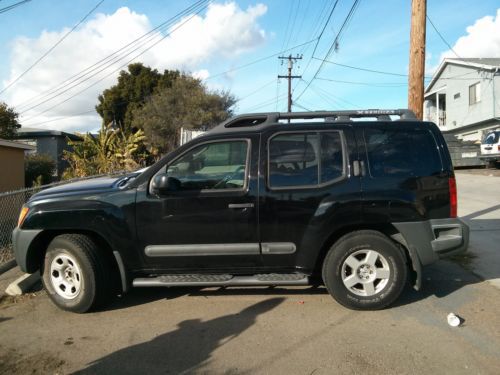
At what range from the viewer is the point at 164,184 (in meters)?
4.55

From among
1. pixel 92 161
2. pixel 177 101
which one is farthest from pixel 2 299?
pixel 177 101

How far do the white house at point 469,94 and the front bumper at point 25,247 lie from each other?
27298 mm

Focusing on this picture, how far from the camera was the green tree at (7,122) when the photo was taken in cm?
3064

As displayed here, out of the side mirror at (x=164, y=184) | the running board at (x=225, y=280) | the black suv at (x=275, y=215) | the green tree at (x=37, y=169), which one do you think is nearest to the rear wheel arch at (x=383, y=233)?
the black suv at (x=275, y=215)

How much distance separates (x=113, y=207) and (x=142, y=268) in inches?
28.1

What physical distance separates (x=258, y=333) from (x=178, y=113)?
34.4 m

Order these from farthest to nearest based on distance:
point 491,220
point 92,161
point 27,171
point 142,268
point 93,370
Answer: point 27,171
point 92,161
point 491,220
point 142,268
point 93,370

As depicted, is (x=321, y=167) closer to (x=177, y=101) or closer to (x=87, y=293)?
(x=87, y=293)

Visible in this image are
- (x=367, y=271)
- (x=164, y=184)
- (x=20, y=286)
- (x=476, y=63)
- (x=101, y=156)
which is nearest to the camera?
(x=164, y=184)

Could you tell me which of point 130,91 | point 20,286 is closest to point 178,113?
point 130,91

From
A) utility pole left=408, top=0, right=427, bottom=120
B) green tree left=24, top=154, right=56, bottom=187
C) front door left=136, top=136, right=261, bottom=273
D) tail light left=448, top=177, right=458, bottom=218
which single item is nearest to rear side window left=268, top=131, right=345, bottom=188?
front door left=136, top=136, right=261, bottom=273

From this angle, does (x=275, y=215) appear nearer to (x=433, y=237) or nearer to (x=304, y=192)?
(x=304, y=192)

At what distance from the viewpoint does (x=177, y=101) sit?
37.8 m

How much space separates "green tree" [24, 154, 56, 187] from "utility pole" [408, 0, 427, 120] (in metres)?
18.9
